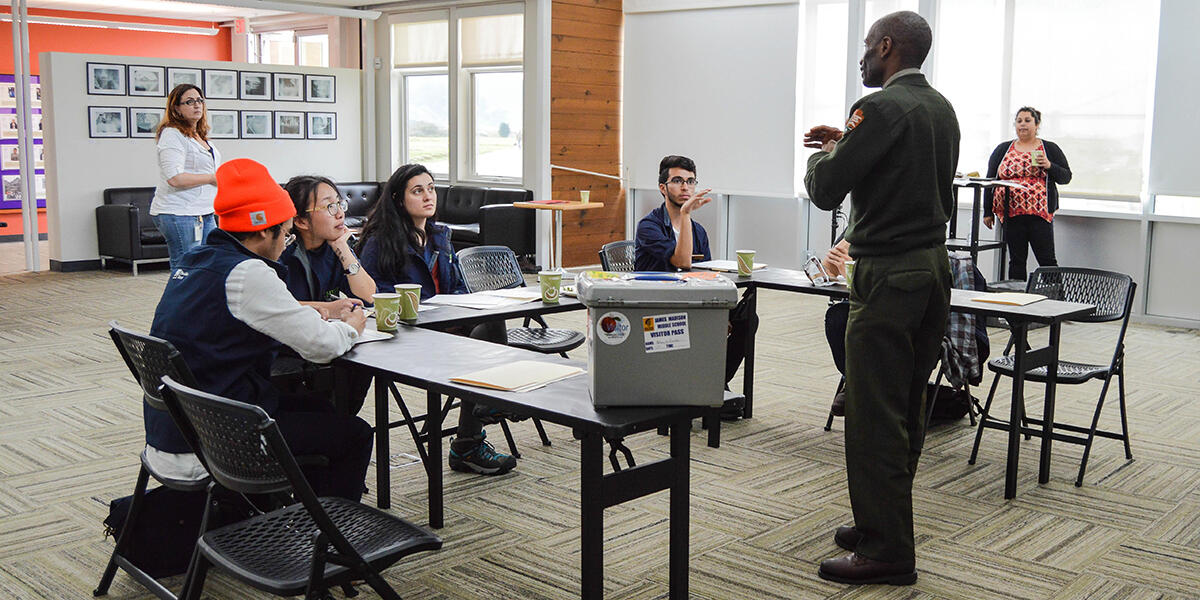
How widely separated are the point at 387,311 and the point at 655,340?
1.21 m

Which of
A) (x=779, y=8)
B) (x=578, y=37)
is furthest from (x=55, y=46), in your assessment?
(x=779, y=8)

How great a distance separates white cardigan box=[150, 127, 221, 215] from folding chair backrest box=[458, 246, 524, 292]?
2.24 m

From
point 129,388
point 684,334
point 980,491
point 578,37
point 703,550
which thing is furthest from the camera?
point 578,37

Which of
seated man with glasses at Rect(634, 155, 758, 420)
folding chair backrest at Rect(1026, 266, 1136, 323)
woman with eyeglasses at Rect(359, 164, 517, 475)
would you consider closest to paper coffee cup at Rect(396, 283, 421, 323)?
woman with eyeglasses at Rect(359, 164, 517, 475)

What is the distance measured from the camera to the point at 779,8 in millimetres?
9602

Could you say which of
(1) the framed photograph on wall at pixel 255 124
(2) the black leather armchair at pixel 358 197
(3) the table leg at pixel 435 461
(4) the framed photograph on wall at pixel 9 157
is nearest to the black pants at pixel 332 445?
(3) the table leg at pixel 435 461

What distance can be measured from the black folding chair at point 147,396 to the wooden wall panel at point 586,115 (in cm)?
768

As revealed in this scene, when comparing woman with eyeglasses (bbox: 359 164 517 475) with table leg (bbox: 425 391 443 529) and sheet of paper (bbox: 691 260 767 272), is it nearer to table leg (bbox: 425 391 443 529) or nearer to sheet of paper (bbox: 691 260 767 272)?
table leg (bbox: 425 391 443 529)

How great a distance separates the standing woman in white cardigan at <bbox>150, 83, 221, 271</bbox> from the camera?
20.3 feet

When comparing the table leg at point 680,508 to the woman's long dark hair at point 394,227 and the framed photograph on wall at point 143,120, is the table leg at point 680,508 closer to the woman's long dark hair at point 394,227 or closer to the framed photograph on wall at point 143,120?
the woman's long dark hair at point 394,227

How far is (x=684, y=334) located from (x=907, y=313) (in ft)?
3.05

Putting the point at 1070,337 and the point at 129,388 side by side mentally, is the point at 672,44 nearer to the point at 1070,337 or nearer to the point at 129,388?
the point at 1070,337

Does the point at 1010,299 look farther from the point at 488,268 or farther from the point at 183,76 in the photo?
the point at 183,76

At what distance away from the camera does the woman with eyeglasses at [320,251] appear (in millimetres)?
3695
